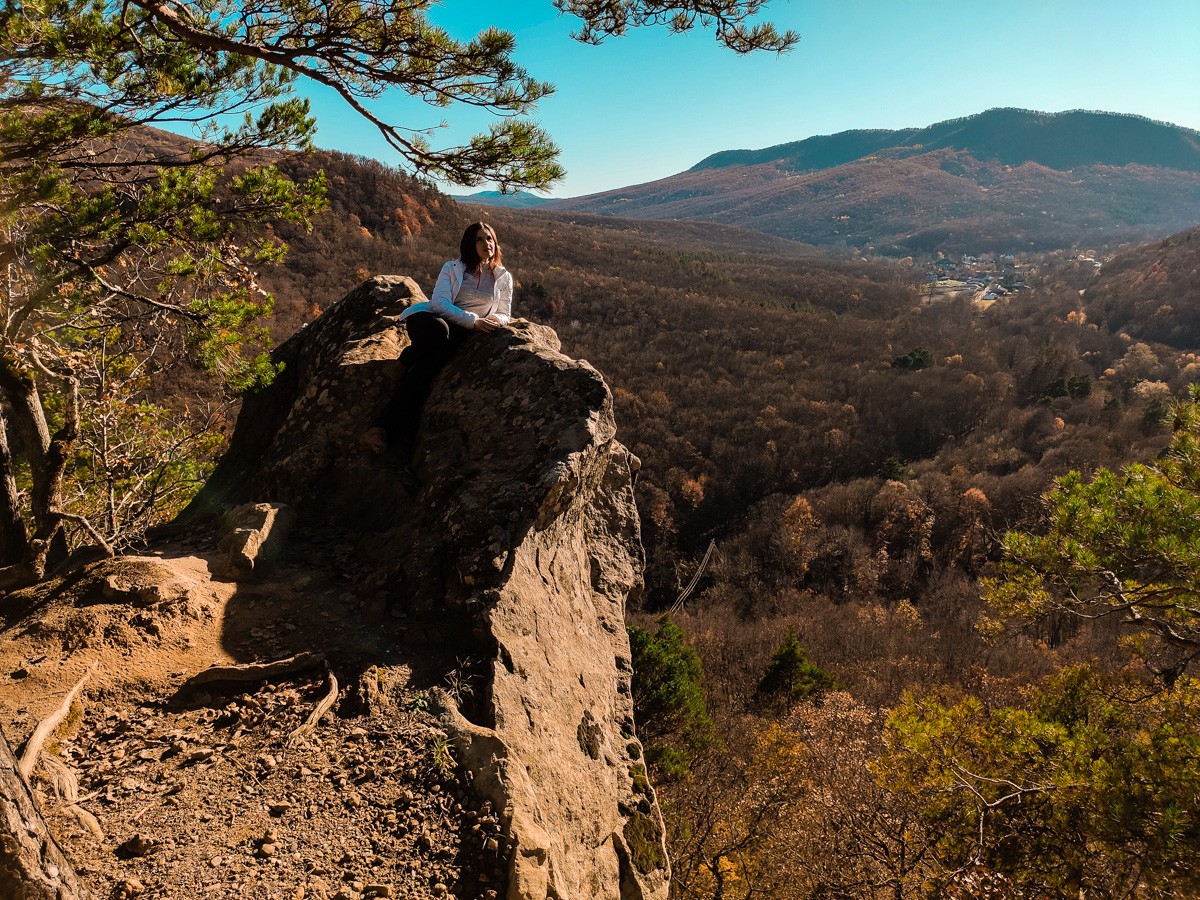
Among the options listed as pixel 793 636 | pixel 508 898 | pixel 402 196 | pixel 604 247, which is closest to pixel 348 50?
pixel 508 898

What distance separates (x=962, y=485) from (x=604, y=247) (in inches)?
2107

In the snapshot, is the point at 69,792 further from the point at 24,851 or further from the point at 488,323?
the point at 488,323

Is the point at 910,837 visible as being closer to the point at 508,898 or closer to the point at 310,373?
the point at 508,898

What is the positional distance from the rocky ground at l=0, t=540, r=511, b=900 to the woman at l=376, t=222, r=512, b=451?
1596 millimetres

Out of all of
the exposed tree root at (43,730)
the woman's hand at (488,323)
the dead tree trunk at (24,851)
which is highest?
the woman's hand at (488,323)

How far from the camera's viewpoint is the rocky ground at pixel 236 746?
7.72 feet

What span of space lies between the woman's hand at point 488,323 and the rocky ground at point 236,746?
86.7 inches

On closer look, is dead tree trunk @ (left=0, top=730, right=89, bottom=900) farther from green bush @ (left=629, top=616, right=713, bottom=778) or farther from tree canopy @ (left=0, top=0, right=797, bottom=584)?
green bush @ (left=629, top=616, right=713, bottom=778)

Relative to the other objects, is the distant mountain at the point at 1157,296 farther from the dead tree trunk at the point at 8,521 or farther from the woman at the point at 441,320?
the dead tree trunk at the point at 8,521

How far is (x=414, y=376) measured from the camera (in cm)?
482

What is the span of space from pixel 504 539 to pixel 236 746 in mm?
1597

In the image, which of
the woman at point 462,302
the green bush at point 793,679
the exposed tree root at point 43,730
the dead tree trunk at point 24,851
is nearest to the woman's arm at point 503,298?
the woman at point 462,302

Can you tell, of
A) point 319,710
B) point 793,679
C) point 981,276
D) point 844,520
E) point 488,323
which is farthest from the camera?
point 981,276

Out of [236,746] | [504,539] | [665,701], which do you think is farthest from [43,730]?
[665,701]
